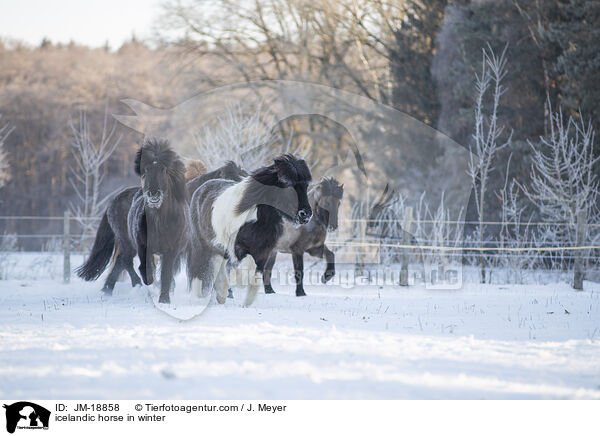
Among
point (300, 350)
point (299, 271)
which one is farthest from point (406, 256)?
point (300, 350)

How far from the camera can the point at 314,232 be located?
321 inches

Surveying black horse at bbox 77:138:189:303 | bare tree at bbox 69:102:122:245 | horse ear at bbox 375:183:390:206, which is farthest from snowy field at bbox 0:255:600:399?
horse ear at bbox 375:183:390:206

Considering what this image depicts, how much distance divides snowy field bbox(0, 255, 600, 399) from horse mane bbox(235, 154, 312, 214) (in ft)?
3.79

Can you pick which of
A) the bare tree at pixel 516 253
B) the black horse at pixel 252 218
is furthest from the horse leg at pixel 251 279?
the bare tree at pixel 516 253

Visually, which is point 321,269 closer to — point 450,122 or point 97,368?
point 450,122

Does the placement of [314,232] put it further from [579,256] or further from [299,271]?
[579,256]

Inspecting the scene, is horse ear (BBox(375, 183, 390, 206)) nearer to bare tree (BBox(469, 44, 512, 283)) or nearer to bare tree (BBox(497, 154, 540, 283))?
bare tree (BBox(469, 44, 512, 283))

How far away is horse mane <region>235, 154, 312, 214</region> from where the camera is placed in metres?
6.28

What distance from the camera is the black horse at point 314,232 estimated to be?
7.99 meters

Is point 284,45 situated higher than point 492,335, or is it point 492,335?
point 284,45

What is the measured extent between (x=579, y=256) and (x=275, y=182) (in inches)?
245

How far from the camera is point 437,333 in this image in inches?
203

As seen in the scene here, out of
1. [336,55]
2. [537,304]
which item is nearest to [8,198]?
[336,55]
